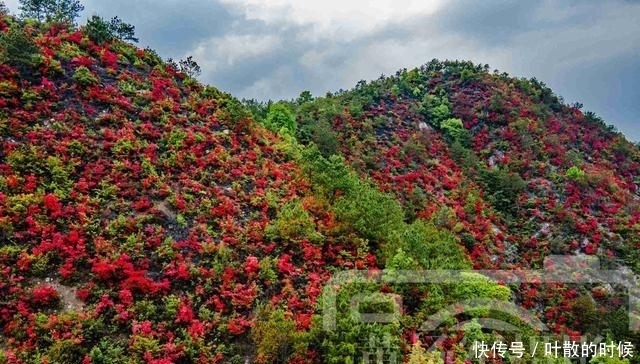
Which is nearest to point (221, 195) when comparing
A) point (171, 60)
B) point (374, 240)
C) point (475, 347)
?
point (374, 240)

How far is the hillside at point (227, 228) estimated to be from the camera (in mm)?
18406

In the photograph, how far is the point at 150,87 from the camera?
34.3m

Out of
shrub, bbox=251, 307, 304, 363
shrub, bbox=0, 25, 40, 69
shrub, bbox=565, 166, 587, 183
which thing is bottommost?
shrub, bbox=251, 307, 304, 363

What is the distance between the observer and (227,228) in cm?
2464

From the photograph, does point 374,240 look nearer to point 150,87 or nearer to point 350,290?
point 350,290

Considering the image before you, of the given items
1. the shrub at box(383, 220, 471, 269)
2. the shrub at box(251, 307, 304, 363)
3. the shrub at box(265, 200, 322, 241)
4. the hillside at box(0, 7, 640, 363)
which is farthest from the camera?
the shrub at box(265, 200, 322, 241)

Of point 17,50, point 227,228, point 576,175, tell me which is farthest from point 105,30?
point 576,175

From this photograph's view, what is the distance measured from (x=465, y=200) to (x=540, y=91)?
31773 mm

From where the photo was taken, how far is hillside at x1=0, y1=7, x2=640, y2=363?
60.4 feet

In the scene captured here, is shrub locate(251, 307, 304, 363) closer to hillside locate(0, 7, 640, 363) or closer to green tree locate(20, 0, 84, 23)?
hillside locate(0, 7, 640, 363)

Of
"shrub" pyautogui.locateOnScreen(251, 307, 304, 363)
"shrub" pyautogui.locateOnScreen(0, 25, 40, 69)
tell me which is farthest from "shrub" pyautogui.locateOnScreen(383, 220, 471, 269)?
"shrub" pyautogui.locateOnScreen(0, 25, 40, 69)

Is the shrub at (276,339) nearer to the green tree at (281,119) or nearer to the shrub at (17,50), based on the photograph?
the shrub at (17,50)

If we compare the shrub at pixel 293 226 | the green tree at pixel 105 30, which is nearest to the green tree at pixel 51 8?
the green tree at pixel 105 30

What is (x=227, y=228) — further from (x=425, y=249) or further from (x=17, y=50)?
(x=17, y=50)
